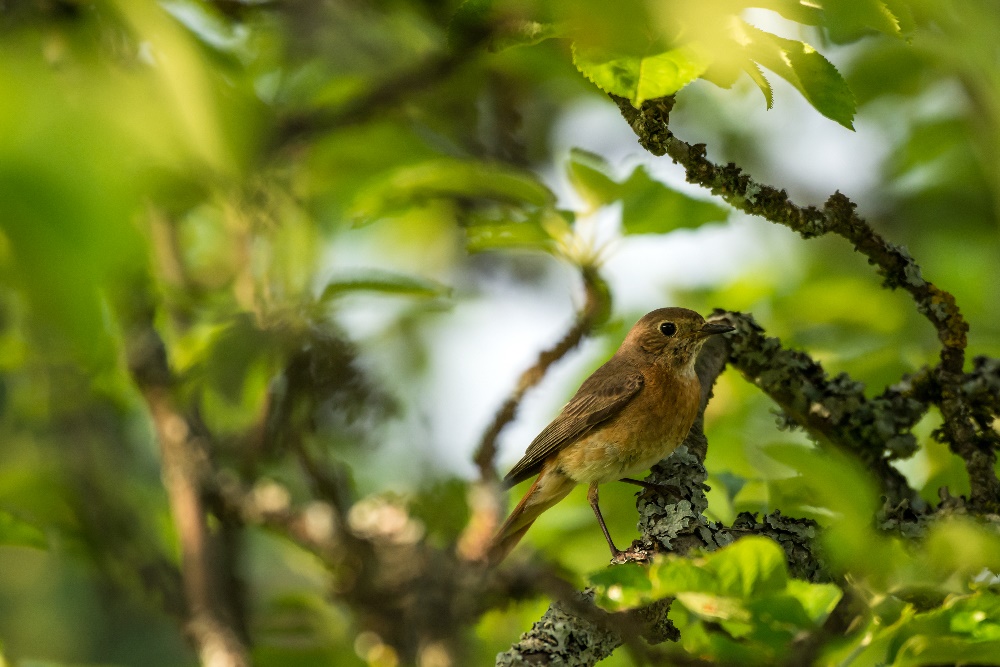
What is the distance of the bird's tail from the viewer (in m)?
3.73

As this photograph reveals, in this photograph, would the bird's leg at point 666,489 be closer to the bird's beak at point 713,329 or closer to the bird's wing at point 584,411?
the bird's beak at point 713,329

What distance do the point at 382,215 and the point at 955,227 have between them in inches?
143

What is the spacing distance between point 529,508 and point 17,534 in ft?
6.22

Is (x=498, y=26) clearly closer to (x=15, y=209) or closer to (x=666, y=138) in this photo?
(x=666, y=138)

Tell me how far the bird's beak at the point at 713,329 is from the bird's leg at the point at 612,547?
74 centimetres

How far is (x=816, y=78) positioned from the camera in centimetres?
201

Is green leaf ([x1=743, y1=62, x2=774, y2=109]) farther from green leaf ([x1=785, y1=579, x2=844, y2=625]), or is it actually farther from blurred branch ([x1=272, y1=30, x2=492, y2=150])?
blurred branch ([x1=272, y1=30, x2=492, y2=150])

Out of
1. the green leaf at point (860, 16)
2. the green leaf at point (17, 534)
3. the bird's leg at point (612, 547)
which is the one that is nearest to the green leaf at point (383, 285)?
the bird's leg at point (612, 547)

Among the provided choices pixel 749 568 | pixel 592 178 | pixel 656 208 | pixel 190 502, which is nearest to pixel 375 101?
pixel 592 178

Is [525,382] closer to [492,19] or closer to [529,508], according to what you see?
[529,508]

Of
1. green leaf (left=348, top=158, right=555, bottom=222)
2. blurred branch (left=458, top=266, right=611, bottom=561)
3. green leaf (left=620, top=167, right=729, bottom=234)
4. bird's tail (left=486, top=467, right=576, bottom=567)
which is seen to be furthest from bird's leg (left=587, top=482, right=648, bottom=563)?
green leaf (left=348, top=158, right=555, bottom=222)

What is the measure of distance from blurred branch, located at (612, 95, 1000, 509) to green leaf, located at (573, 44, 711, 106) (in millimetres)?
326

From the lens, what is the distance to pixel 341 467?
3943 mm

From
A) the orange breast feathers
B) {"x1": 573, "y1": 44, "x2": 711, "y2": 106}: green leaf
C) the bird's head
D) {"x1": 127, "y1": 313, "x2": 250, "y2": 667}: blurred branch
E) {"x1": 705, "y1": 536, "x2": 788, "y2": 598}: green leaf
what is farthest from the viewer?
the bird's head
